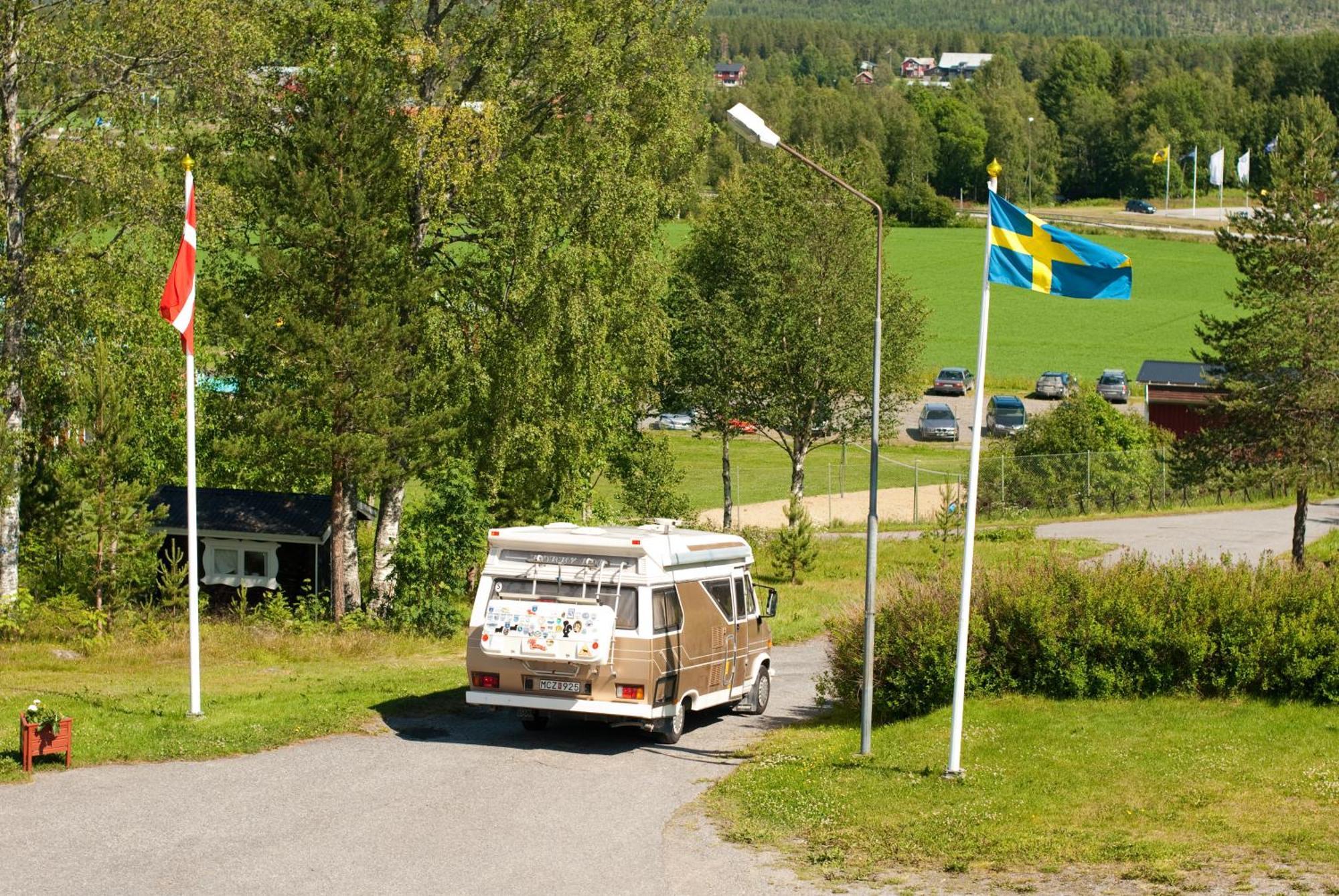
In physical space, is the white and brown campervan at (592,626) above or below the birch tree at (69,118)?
below

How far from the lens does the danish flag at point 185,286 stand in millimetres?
20156

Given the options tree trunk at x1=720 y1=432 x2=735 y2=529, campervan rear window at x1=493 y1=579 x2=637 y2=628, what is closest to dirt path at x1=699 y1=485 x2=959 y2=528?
tree trunk at x1=720 y1=432 x2=735 y2=529

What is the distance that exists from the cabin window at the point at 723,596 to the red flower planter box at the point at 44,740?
8.26 m

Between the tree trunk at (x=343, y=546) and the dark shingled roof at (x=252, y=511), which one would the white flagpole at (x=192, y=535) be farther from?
the dark shingled roof at (x=252, y=511)

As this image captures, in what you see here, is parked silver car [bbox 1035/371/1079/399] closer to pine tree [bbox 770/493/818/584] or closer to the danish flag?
pine tree [bbox 770/493/818/584]

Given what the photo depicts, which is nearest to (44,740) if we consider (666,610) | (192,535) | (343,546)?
(192,535)

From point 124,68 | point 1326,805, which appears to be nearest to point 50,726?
point 1326,805

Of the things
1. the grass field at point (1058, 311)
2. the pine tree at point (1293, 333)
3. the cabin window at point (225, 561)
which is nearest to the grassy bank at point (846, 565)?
the pine tree at point (1293, 333)

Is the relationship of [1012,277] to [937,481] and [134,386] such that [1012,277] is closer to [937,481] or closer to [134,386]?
[134,386]

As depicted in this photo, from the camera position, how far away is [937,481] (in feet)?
199

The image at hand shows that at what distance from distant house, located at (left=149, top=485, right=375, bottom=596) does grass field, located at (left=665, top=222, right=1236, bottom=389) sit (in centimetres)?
5406

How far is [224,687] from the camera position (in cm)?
2286

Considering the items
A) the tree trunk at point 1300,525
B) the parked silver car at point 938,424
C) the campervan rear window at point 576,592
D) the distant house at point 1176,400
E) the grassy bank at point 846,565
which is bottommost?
the grassy bank at point 846,565

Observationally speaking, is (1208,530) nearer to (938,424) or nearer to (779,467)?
(779,467)
